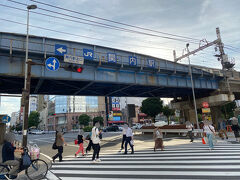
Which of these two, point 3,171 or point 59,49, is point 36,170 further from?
point 59,49

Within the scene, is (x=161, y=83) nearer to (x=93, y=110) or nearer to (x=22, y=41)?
(x=22, y=41)

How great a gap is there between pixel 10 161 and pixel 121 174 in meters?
3.56

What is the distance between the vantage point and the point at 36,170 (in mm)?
5773

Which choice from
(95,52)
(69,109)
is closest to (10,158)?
(95,52)

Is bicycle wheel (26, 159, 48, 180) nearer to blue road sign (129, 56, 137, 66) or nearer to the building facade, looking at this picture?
blue road sign (129, 56, 137, 66)

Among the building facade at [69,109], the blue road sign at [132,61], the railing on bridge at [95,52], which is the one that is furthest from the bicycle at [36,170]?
the building facade at [69,109]

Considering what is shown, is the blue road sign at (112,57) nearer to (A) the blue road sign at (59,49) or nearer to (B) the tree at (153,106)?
(A) the blue road sign at (59,49)

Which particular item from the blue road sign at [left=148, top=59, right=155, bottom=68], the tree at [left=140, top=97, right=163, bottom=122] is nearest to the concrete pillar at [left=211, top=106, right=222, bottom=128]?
the blue road sign at [left=148, top=59, right=155, bottom=68]

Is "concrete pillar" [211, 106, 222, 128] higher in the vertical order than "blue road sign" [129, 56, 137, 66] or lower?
lower

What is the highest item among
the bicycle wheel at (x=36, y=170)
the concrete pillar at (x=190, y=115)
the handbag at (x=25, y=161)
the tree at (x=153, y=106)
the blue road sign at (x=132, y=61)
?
the blue road sign at (x=132, y=61)

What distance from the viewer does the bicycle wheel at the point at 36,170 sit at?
18.5ft

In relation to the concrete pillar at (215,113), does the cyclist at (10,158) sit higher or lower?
lower

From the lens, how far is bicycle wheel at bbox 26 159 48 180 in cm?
565

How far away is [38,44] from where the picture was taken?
15.1m
